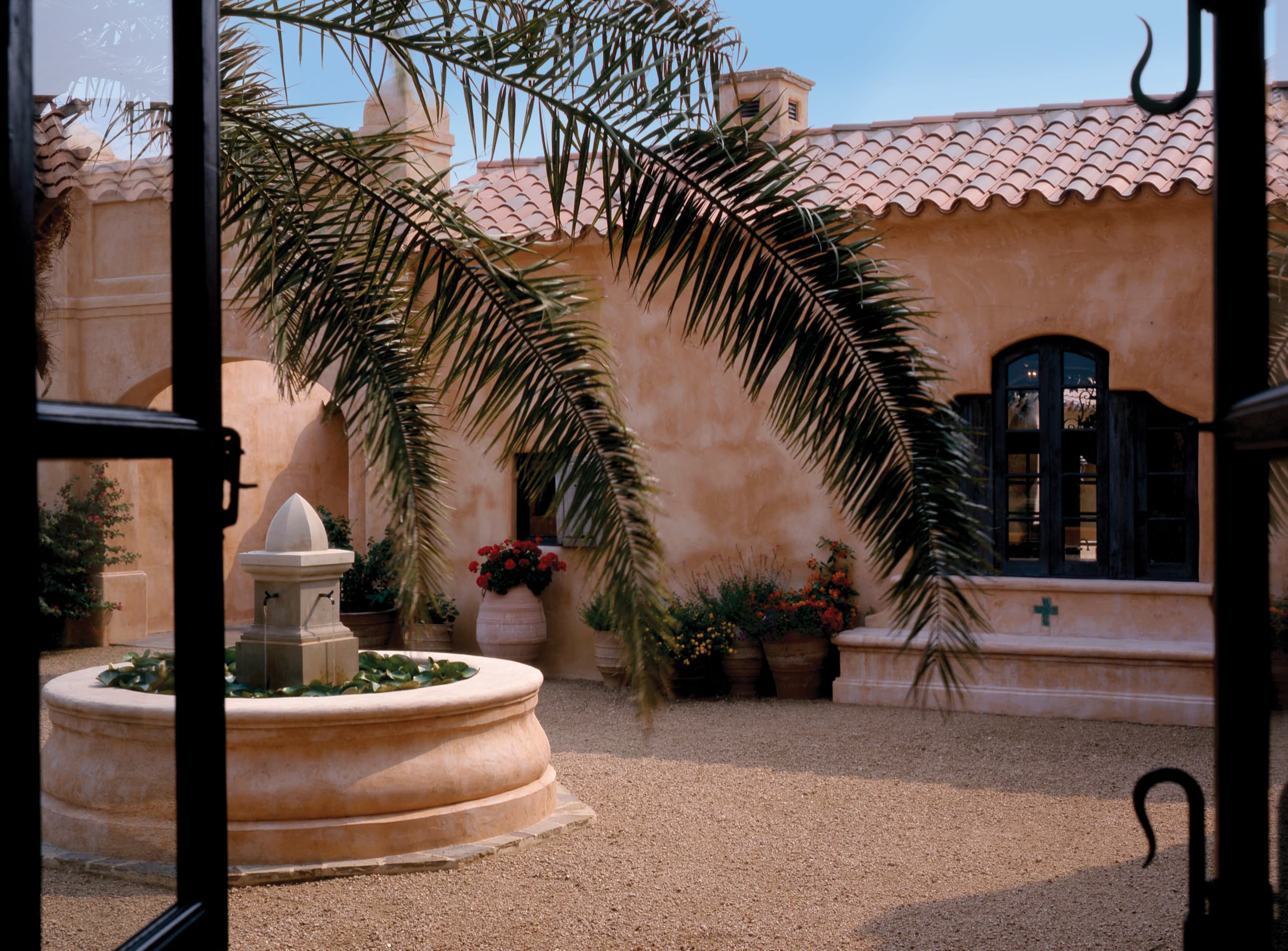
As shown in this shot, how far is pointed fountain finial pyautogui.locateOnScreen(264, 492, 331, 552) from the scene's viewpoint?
253 inches

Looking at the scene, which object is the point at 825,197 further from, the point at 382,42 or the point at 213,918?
the point at 213,918

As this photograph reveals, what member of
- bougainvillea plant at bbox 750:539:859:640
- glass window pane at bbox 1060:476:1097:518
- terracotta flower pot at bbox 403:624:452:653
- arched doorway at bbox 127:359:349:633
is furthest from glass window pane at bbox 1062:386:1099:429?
arched doorway at bbox 127:359:349:633

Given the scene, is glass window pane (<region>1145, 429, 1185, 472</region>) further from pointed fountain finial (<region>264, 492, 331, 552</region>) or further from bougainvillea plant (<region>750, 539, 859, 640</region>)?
pointed fountain finial (<region>264, 492, 331, 552</region>)

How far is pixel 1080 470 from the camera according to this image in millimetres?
9109

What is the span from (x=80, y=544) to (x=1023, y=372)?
8759 millimetres

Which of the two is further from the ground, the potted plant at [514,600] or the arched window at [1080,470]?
the arched window at [1080,470]

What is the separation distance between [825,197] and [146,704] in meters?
7.13

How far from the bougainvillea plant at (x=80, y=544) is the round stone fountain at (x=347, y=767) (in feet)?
11.2

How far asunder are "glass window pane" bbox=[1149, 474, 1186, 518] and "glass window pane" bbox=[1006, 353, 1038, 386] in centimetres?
114

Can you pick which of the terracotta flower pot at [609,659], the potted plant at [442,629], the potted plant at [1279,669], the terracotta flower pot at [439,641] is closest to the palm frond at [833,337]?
the potted plant at [1279,669]

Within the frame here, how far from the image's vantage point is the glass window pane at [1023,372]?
921 cm

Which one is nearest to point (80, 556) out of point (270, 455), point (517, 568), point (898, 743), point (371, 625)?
point (898, 743)

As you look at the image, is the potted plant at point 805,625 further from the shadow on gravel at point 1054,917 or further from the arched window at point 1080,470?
the shadow on gravel at point 1054,917

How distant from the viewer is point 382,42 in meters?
3.46
